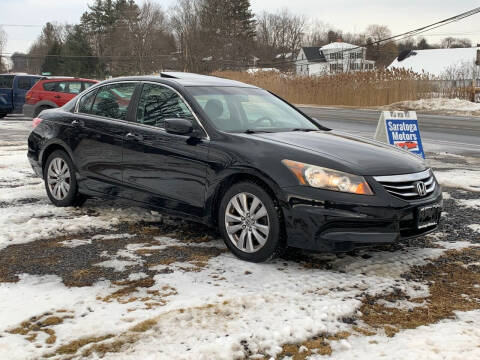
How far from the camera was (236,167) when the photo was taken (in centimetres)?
462

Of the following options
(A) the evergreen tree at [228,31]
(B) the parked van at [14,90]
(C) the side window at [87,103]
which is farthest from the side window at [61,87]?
(A) the evergreen tree at [228,31]

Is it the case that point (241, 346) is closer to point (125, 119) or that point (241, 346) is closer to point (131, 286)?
point (131, 286)

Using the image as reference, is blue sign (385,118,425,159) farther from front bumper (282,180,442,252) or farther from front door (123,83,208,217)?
front bumper (282,180,442,252)

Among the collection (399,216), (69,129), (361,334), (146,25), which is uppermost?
(146,25)

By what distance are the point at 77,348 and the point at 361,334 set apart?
1633 millimetres

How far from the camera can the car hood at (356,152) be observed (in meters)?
4.39

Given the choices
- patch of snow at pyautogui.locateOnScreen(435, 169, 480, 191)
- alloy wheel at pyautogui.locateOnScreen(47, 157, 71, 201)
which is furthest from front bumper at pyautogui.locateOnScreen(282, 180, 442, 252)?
patch of snow at pyautogui.locateOnScreen(435, 169, 480, 191)

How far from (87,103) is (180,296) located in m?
3.39

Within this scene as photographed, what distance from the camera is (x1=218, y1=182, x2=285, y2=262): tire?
4375mm

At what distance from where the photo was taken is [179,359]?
9.54ft

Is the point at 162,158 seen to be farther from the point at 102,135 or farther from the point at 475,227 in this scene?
the point at 475,227

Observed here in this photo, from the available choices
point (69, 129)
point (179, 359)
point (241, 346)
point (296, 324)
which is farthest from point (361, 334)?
point (69, 129)

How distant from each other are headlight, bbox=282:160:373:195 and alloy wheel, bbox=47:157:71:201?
3159mm

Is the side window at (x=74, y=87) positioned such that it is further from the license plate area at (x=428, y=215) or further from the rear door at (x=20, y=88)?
the license plate area at (x=428, y=215)
